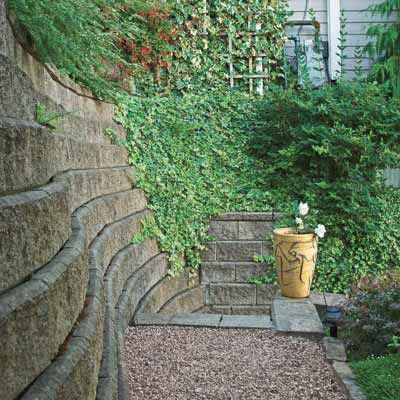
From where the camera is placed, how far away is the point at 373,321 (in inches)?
169

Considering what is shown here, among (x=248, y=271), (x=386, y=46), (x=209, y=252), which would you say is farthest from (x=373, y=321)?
(x=386, y=46)

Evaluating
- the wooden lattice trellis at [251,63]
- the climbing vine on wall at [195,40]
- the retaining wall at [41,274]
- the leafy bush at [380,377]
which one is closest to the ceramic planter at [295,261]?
the leafy bush at [380,377]

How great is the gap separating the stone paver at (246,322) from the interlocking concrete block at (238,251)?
1.52m

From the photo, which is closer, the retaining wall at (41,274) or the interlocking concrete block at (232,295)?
the retaining wall at (41,274)

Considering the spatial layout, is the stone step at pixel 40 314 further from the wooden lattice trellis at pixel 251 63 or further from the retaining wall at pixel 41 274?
the wooden lattice trellis at pixel 251 63

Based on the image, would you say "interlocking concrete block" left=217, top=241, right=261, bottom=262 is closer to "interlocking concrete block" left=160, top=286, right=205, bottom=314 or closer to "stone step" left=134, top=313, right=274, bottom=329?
"interlocking concrete block" left=160, top=286, right=205, bottom=314

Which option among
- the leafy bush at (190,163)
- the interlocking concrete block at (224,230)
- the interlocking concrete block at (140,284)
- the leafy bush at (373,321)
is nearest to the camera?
the interlocking concrete block at (140,284)

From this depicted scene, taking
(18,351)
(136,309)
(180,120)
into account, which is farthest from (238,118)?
(18,351)

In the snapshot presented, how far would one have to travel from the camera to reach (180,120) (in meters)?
6.78

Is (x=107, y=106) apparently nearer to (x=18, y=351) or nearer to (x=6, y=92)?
(x=6, y=92)

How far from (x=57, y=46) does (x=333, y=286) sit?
412 cm

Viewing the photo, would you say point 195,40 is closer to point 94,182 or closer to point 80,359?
point 94,182

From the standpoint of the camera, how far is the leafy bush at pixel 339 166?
629 cm

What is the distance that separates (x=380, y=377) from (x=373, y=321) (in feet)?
3.65
